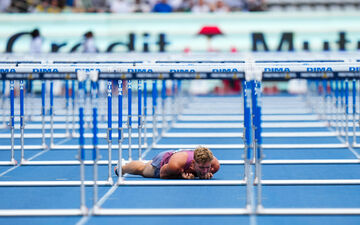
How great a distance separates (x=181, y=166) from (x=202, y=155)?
0.61 meters

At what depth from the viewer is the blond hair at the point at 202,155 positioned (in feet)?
23.1

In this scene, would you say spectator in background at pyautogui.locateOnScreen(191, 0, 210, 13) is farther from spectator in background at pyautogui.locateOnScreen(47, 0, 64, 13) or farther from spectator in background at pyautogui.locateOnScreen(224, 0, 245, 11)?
spectator in background at pyautogui.locateOnScreen(47, 0, 64, 13)

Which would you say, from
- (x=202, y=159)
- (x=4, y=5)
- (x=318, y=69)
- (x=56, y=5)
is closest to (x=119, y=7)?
(x=56, y=5)

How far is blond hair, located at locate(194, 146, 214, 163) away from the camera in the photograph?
7.04 meters

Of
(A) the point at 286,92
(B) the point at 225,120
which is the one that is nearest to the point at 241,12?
(A) the point at 286,92

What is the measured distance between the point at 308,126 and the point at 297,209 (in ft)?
26.5

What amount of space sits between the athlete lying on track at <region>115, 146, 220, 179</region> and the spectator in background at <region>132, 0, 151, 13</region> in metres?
16.2

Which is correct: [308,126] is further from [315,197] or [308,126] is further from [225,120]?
[315,197]

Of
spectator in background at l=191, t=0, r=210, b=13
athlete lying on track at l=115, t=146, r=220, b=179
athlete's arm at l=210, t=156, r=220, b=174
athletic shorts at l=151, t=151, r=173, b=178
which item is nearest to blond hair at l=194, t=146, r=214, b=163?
athlete lying on track at l=115, t=146, r=220, b=179

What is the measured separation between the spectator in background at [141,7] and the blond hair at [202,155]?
56.1ft

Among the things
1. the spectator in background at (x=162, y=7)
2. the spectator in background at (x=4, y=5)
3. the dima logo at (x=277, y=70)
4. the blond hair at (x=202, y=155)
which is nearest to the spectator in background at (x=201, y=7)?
the spectator in background at (x=162, y=7)

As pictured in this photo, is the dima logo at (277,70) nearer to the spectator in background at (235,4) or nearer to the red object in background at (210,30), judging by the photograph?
the red object in background at (210,30)

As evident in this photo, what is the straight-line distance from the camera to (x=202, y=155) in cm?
705

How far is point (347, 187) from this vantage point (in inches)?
293
